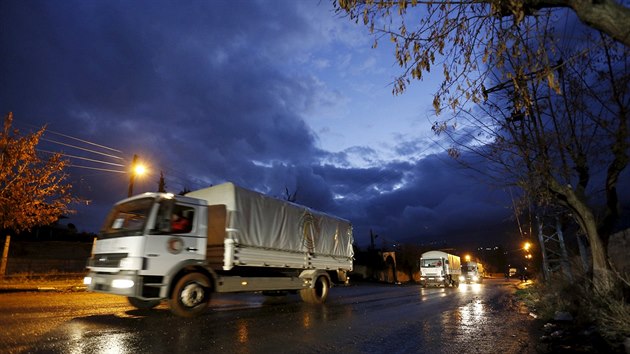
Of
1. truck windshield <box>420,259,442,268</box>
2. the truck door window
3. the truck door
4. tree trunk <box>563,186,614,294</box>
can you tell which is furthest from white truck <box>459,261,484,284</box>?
the truck door window

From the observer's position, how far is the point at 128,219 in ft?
28.3

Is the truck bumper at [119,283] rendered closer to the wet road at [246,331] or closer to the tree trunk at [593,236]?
the wet road at [246,331]

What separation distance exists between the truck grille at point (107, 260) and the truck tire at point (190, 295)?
1273 millimetres

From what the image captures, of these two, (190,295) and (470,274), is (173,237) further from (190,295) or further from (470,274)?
(470,274)

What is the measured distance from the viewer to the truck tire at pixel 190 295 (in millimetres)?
8219

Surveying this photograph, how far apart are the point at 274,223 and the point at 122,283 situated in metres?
4.51

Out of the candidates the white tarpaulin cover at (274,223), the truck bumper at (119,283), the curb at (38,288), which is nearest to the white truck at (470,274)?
the white tarpaulin cover at (274,223)

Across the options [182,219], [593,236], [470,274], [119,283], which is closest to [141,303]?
[119,283]

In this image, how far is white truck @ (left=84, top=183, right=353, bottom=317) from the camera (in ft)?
26.1

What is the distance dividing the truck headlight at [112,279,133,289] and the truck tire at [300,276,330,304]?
593 centimetres

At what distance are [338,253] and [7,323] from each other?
9.93 meters

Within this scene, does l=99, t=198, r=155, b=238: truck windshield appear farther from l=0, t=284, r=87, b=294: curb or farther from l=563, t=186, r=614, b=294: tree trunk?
l=563, t=186, r=614, b=294: tree trunk

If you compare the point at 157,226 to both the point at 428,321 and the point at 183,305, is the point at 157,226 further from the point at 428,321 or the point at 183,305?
the point at 428,321

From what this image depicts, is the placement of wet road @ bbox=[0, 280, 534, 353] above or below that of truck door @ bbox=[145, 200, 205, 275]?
below
